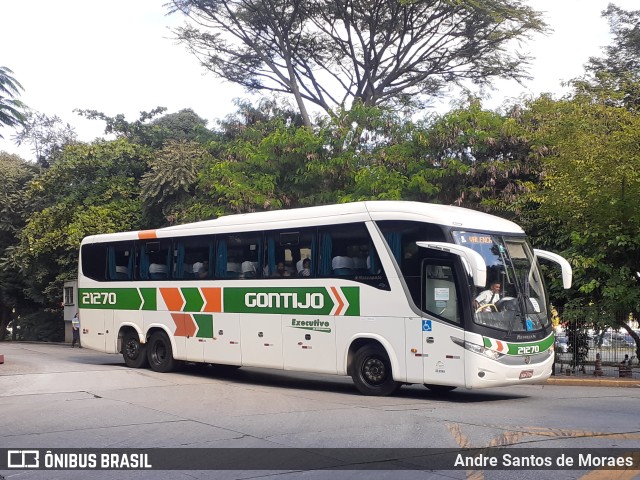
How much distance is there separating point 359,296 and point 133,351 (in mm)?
8028

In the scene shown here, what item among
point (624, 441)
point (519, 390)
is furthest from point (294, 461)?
point (519, 390)

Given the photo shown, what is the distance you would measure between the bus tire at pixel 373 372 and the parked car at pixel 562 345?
815 centimetres

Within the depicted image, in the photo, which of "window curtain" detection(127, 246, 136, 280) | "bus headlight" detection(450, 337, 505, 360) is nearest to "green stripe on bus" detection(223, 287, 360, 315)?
"bus headlight" detection(450, 337, 505, 360)

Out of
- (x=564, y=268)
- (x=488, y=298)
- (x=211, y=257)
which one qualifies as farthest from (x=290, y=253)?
(x=564, y=268)

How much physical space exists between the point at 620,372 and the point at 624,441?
11251 mm

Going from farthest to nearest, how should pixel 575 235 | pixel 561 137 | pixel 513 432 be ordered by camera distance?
pixel 561 137 < pixel 575 235 < pixel 513 432

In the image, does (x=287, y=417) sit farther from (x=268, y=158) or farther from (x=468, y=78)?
(x=468, y=78)

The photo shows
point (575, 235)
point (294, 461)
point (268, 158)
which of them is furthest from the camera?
point (268, 158)

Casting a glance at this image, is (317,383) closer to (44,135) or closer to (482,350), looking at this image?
(482,350)

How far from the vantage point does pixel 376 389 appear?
49.1ft

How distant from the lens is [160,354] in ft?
65.1

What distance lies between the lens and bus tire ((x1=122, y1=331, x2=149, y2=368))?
20.3m

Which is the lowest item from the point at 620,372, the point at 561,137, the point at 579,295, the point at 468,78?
the point at 620,372

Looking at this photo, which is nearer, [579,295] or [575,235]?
[575,235]
